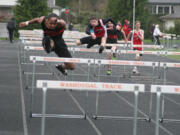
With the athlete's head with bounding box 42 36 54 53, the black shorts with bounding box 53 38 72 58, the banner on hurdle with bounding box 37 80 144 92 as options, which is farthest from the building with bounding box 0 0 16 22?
the banner on hurdle with bounding box 37 80 144 92

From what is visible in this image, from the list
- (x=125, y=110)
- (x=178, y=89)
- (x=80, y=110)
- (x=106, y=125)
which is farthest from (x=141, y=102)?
(x=178, y=89)

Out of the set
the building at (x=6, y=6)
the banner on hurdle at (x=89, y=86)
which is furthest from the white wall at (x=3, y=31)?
the banner on hurdle at (x=89, y=86)

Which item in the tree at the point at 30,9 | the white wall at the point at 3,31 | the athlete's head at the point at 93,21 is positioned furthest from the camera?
the white wall at the point at 3,31

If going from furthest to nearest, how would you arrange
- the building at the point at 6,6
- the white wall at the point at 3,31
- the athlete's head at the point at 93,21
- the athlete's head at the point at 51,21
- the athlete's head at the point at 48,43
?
the building at the point at 6,6 < the white wall at the point at 3,31 < the athlete's head at the point at 93,21 < the athlete's head at the point at 48,43 < the athlete's head at the point at 51,21

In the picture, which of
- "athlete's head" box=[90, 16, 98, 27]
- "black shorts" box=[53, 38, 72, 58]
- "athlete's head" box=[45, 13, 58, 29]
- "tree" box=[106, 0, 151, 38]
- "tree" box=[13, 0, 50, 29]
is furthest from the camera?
"tree" box=[106, 0, 151, 38]

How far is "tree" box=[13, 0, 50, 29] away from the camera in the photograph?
47938 mm

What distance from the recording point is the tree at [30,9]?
47938 millimetres

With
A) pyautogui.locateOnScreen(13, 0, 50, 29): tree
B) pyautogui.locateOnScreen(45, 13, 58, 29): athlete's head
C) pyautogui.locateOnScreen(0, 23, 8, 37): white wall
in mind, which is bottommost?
pyautogui.locateOnScreen(0, 23, 8, 37): white wall

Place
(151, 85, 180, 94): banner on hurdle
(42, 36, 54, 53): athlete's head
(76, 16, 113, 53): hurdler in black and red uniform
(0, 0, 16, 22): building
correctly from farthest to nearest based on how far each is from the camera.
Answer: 1. (0, 0, 16, 22): building
2. (76, 16, 113, 53): hurdler in black and red uniform
3. (42, 36, 54, 53): athlete's head
4. (151, 85, 180, 94): banner on hurdle

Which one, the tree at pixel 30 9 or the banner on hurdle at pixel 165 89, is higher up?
the tree at pixel 30 9

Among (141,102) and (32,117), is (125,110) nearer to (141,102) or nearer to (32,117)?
(141,102)

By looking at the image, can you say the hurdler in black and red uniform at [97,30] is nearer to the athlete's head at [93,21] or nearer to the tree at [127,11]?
the athlete's head at [93,21]

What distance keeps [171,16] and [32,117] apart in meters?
79.5

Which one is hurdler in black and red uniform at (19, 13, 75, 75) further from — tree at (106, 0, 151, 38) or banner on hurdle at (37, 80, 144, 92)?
tree at (106, 0, 151, 38)
